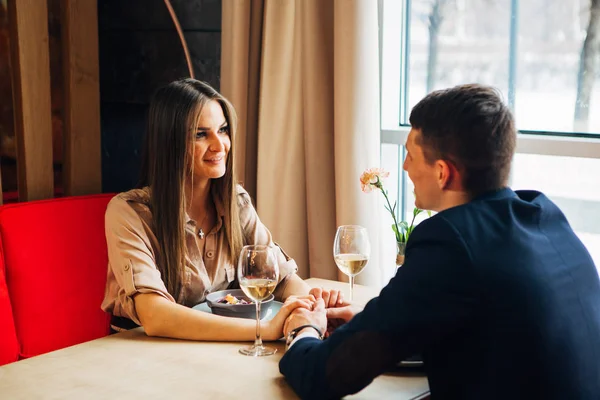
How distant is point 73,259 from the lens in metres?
2.29

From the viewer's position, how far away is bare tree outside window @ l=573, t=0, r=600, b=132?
2240 millimetres

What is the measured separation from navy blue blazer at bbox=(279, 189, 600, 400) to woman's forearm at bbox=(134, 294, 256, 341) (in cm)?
42

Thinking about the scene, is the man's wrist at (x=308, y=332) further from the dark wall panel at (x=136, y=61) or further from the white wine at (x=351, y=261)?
the dark wall panel at (x=136, y=61)

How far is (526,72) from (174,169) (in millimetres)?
1222

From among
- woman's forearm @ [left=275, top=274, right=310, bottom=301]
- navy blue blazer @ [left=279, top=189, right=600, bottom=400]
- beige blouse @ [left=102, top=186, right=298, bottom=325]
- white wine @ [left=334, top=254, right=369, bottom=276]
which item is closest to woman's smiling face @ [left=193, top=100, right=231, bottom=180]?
beige blouse @ [left=102, top=186, right=298, bottom=325]

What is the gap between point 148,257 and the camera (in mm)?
1831

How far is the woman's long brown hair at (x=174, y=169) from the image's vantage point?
6.35 ft

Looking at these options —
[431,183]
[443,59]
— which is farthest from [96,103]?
[431,183]

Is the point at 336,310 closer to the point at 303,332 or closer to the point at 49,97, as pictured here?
the point at 303,332

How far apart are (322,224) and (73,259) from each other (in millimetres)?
884

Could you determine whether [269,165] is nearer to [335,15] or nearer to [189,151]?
[335,15]

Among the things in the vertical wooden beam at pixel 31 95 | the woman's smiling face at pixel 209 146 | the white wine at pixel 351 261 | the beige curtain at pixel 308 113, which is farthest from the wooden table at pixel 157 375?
the beige curtain at pixel 308 113

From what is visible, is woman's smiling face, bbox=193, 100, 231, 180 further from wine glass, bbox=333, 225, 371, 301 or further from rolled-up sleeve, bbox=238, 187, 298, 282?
wine glass, bbox=333, 225, 371, 301

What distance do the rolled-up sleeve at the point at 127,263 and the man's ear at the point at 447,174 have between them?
770mm
